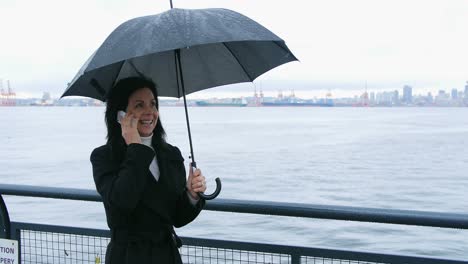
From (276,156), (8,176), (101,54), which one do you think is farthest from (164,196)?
(276,156)

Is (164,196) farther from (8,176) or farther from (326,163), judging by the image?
(326,163)

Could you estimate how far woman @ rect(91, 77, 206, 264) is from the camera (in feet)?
7.54

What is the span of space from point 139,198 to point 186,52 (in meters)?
1.10

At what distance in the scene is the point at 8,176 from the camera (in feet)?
78.8

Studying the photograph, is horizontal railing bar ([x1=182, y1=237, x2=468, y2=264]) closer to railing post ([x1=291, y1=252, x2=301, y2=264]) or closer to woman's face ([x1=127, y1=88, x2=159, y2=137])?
railing post ([x1=291, y1=252, x2=301, y2=264])

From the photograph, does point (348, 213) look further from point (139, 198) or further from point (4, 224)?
point (4, 224)

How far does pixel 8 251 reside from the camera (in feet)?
11.7

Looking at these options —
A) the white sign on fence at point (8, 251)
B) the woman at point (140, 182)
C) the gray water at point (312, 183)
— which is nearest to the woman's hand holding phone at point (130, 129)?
the woman at point (140, 182)

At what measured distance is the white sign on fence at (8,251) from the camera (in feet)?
11.6

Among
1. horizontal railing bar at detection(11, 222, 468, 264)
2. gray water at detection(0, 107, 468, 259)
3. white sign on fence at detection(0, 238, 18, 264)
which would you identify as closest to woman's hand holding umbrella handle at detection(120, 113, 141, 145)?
horizontal railing bar at detection(11, 222, 468, 264)

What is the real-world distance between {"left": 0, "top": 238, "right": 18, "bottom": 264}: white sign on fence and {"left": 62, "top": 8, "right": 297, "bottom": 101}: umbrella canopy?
1.16 metres

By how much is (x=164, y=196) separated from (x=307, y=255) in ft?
2.67

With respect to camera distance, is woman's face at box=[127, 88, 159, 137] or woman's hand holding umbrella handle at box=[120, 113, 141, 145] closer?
woman's hand holding umbrella handle at box=[120, 113, 141, 145]

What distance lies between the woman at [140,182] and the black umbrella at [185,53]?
0.11 meters
